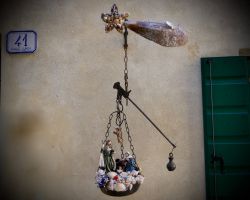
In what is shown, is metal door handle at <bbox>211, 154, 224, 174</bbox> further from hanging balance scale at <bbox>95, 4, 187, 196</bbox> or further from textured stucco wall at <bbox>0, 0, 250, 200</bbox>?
hanging balance scale at <bbox>95, 4, 187, 196</bbox>

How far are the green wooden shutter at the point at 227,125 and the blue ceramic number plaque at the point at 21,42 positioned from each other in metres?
2.06

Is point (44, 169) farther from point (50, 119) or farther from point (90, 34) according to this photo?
point (90, 34)

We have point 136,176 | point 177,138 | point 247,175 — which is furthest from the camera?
point 177,138

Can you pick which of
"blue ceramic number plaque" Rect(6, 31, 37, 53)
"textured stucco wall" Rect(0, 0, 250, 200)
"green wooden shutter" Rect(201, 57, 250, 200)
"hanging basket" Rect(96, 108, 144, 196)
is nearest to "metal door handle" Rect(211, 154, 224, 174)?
"green wooden shutter" Rect(201, 57, 250, 200)

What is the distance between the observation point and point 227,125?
10.0 ft

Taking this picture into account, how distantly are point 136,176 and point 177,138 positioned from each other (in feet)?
3.34

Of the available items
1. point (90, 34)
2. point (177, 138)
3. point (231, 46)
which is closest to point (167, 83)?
point (177, 138)

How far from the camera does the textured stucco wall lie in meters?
3.24

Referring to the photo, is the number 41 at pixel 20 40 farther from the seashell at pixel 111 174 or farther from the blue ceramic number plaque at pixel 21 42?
the seashell at pixel 111 174

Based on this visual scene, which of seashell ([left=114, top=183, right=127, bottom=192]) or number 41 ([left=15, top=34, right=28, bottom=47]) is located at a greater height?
number 41 ([left=15, top=34, right=28, bottom=47])

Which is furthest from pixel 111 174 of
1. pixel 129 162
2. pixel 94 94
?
pixel 94 94

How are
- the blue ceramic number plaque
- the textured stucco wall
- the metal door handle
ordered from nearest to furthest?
1. the metal door handle
2. the textured stucco wall
3. the blue ceramic number plaque

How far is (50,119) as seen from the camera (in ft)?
10.9

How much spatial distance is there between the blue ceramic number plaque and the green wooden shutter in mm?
2062
